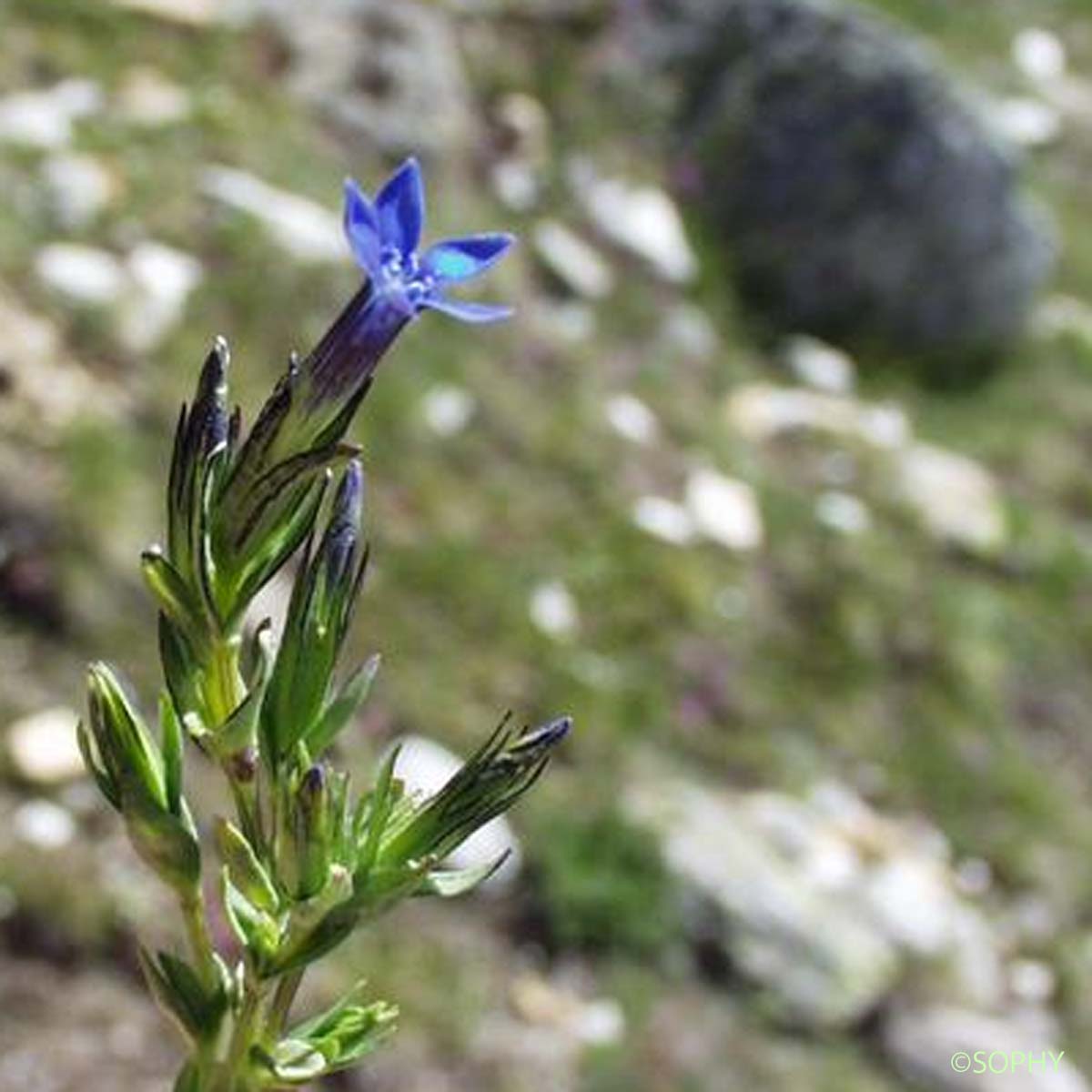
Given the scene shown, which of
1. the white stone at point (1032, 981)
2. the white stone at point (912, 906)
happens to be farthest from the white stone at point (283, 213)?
the white stone at point (1032, 981)

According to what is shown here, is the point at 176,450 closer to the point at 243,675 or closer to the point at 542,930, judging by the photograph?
the point at 243,675

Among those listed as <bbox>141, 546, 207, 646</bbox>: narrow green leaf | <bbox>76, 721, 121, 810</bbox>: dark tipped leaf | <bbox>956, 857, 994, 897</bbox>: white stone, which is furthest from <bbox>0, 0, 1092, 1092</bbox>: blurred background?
<bbox>141, 546, 207, 646</bbox>: narrow green leaf

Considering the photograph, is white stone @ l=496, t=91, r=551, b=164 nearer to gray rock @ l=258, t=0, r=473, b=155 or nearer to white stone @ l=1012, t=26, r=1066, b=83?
gray rock @ l=258, t=0, r=473, b=155

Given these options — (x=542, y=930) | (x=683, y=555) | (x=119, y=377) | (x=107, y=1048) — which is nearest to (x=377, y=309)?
(x=107, y=1048)

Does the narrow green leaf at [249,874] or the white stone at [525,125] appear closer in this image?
the narrow green leaf at [249,874]

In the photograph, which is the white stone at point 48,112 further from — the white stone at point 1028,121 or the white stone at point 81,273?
the white stone at point 1028,121
